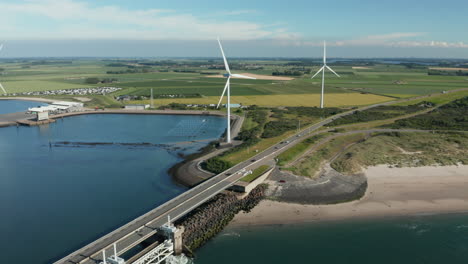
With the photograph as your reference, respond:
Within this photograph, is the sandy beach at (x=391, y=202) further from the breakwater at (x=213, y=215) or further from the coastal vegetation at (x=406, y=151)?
the coastal vegetation at (x=406, y=151)

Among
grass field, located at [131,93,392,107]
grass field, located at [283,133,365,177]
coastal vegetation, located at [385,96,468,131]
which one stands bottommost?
grass field, located at [283,133,365,177]

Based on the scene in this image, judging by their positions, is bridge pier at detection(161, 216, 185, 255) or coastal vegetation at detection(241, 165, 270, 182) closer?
bridge pier at detection(161, 216, 185, 255)

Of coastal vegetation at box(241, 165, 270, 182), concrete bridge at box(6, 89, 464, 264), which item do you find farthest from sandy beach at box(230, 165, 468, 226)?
concrete bridge at box(6, 89, 464, 264)

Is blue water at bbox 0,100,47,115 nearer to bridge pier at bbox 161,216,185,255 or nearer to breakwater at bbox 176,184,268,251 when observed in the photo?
breakwater at bbox 176,184,268,251

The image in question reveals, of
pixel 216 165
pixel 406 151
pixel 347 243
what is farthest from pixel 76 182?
pixel 406 151

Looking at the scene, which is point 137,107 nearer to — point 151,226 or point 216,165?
point 216,165

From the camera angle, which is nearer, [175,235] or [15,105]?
[175,235]
